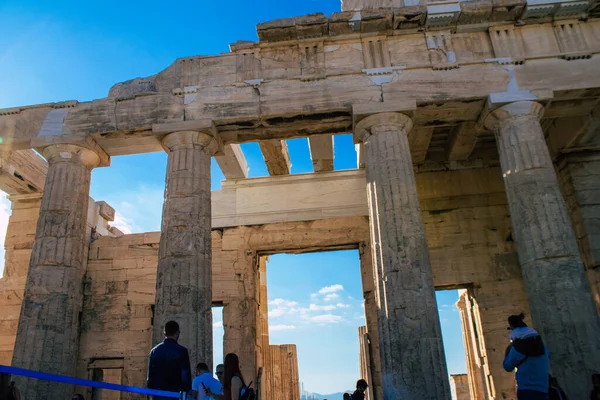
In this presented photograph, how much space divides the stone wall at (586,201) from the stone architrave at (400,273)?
5.82 metres

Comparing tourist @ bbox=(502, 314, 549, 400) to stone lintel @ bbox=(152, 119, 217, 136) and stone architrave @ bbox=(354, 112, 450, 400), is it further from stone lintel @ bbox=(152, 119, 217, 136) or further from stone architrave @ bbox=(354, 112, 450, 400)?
stone lintel @ bbox=(152, 119, 217, 136)

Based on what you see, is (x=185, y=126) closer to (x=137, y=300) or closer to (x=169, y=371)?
(x=137, y=300)

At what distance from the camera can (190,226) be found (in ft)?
33.0

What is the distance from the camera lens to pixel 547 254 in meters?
9.23

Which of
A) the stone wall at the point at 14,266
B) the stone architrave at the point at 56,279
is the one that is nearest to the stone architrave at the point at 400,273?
the stone architrave at the point at 56,279

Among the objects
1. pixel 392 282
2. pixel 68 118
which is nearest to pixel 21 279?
pixel 68 118

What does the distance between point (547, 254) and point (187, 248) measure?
21.8 ft

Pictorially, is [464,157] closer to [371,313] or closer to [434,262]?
[434,262]

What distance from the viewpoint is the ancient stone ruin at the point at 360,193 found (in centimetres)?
933

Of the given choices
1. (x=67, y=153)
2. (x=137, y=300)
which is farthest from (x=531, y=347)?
(x=137, y=300)

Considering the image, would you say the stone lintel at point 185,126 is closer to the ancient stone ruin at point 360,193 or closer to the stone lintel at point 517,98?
the ancient stone ruin at point 360,193

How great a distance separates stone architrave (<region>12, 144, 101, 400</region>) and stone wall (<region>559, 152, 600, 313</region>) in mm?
12061

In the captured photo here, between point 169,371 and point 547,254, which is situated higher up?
point 547,254

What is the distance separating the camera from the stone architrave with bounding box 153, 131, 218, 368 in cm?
938
